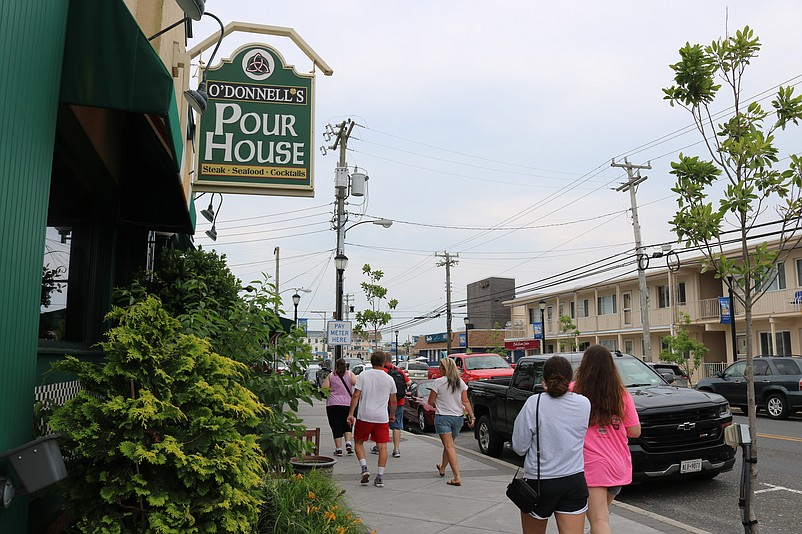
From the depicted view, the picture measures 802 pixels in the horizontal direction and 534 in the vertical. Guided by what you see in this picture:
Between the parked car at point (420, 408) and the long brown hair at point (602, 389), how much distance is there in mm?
12111

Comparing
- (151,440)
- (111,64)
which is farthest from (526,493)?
(111,64)

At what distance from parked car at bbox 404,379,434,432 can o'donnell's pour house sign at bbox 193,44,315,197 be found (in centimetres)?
1016

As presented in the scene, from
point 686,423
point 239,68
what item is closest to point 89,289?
point 239,68

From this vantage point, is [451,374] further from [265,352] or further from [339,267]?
[339,267]

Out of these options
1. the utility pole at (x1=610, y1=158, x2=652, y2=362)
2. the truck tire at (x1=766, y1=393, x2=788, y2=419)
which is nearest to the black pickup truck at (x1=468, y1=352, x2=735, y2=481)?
the truck tire at (x1=766, y1=393, x2=788, y2=419)

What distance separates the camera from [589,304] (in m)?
49.4

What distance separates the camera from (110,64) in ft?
12.9

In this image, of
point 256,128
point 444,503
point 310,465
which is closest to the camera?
point 310,465

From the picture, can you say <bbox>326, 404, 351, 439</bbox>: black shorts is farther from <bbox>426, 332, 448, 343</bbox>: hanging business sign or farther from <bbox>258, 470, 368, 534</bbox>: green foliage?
<bbox>426, 332, 448, 343</bbox>: hanging business sign

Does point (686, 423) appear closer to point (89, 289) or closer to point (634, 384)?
point (634, 384)

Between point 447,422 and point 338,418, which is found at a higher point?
point 447,422

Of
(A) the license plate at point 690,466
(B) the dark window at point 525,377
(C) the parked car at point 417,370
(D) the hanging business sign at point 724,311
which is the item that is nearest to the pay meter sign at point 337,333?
(B) the dark window at point 525,377

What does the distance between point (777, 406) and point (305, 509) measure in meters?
17.9

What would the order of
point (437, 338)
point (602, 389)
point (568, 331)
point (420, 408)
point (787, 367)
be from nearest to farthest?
point (602, 389)
point (420, 408)
point (787, 367)
point (568, 331)
point (437, 338)
